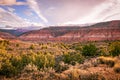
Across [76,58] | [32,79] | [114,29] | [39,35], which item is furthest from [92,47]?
[39,35]

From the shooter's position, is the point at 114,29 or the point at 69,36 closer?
the point at 114,29

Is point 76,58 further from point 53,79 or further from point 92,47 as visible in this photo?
point 53,79

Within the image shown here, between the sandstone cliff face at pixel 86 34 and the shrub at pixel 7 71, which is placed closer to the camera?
the shrub at pixel 7 71

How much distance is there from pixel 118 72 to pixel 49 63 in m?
8.65

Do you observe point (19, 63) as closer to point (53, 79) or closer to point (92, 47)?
point (53, 79)

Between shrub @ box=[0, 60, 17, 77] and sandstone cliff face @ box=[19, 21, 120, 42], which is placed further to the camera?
sandstone cliff face @ box=[19, 21, 120, 42]

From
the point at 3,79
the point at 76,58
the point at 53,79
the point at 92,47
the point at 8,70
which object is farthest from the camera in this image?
the point at 92,47

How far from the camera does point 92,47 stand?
2873 centimetres

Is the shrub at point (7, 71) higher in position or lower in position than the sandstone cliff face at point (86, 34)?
higher

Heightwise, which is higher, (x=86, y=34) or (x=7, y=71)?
(x=7, y=71)

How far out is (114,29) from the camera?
120438mm

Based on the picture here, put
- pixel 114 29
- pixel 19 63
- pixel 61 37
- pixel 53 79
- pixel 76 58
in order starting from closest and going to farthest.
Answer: pixel 53 79 < pixel 19 63 < pixel 76 58 < pixel 114 29 < pixel 61 37

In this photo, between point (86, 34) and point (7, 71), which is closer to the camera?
point (7, 71)

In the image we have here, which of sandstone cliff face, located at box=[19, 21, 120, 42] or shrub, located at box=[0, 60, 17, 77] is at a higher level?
shrub, located at box=[0, 60, 17, 77]
